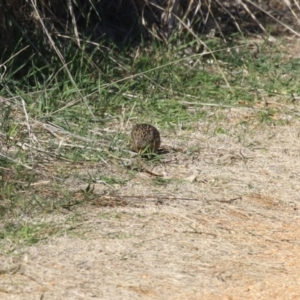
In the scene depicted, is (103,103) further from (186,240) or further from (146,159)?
(186,240)

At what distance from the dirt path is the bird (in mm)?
117

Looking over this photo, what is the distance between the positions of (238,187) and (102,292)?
1.51 meters

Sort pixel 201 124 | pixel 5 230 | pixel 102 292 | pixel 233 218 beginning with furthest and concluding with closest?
pixel 201 124 < pixel 233 218 < pixel 5 230 < pixel 102 292

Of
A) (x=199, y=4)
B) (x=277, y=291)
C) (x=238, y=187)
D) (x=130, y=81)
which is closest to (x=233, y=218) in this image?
(x=238, y=187)

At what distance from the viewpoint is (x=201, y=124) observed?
6.07 m

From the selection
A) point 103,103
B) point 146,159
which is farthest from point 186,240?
point 103,103

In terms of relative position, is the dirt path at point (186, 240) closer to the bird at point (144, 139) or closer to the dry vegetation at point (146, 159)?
the dry vegetation at point (146, 159)

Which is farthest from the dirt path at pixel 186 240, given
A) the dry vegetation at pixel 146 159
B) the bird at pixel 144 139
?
the bird at pixel 144 139

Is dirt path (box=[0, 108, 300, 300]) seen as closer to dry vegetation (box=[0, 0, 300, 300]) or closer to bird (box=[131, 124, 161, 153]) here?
dry vegetation (box=[0, 0, 300, 300])

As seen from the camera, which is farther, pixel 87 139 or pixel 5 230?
pixel 87 139

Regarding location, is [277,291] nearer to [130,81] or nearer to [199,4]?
[130,81]

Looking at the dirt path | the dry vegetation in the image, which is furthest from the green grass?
the dirt path

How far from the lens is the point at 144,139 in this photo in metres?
5.32

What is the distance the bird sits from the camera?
532 centimetres
